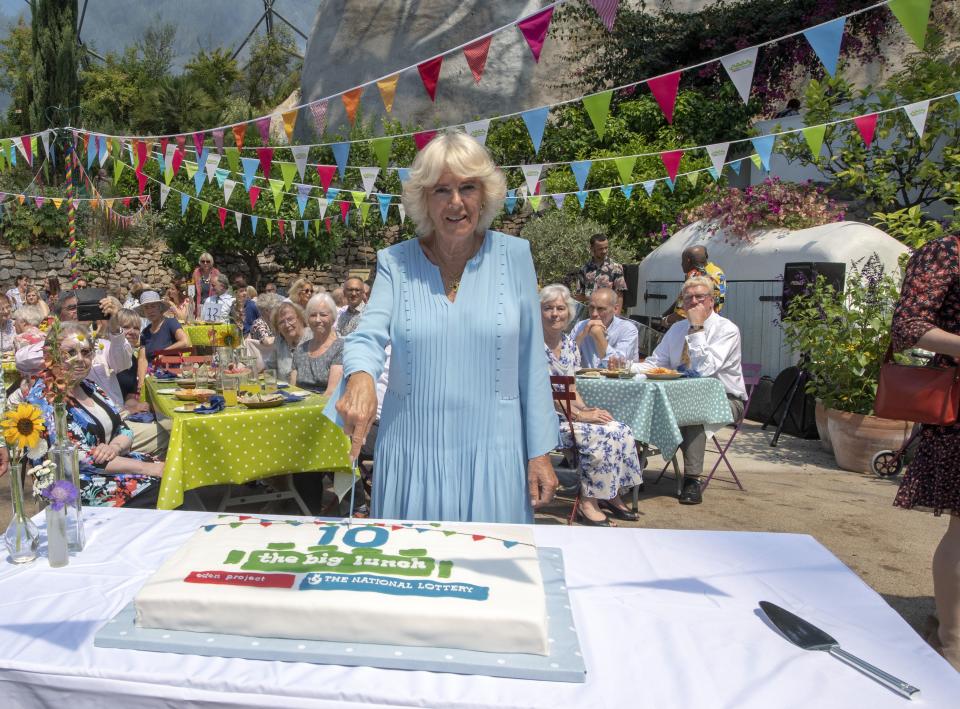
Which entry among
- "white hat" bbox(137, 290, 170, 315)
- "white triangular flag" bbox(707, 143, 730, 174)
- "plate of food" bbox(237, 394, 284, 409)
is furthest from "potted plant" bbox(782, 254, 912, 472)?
"white hat" bbox(137, 290, 170, 315)

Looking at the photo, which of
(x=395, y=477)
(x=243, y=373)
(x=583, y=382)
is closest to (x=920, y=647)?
(x=395, y=477)

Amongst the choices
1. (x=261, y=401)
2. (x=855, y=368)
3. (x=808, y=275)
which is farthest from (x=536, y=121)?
(x=808, y=275)

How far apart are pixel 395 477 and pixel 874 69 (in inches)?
608

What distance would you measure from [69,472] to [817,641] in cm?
141

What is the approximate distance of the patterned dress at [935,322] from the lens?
208cm

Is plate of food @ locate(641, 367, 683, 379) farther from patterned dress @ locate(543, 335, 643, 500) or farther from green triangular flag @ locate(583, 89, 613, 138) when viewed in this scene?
green triangular flag @ locate(583, 89, 613, 138)

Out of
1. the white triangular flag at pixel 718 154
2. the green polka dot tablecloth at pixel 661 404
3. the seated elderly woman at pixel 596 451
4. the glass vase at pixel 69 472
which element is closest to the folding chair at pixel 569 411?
the seated elderly woman at pixel 596 451

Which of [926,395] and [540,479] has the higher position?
[926,395]

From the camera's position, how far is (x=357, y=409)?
1401mm

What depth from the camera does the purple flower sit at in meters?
1.34

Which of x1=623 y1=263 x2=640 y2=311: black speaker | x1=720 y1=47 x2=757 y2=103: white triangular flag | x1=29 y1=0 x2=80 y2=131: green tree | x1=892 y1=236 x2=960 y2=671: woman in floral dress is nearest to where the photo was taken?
x1=892 y1=236 x2=960 y2=671: woman in floral dress

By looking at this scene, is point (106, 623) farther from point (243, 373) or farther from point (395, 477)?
point (243, 373)

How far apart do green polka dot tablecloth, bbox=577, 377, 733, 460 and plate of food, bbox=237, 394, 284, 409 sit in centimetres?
198

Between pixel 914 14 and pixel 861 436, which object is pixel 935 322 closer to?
pixel 914 14
